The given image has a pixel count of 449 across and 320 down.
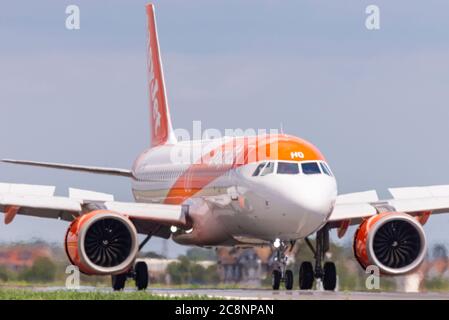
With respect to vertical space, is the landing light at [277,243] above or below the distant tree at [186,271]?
above

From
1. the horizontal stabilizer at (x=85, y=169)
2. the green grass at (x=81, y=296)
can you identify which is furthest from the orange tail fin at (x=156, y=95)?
the green grass at (x=81, y=296)

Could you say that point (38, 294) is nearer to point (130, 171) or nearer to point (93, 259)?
point (93, 259)

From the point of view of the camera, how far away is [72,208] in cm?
4612

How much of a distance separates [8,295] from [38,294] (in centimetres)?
100

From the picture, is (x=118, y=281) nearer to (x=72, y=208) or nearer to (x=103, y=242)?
(x=72, y=208)

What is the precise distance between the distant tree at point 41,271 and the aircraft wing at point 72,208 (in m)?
1.51

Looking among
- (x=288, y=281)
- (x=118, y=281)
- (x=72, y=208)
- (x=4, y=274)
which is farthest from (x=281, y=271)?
(x=4, y=274)

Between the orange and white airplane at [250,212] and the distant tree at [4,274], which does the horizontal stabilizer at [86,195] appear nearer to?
the orange and white airplane at [250,212]

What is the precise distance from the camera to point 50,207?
152ft

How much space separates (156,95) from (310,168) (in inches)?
784

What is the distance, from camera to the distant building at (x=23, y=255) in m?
49.0

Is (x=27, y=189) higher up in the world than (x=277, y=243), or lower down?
higher up

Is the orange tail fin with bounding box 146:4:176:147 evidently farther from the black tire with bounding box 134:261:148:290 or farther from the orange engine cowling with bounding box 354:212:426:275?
the orange engine cowling with bounding box 354:212:426:275
